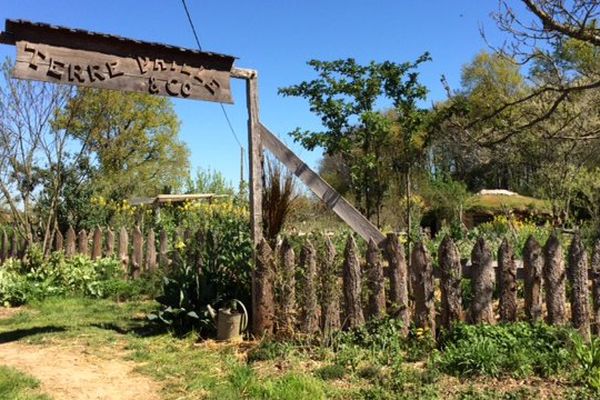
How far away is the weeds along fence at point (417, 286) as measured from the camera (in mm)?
5062

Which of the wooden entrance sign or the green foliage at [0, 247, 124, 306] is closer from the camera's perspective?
the wooden entrance sign

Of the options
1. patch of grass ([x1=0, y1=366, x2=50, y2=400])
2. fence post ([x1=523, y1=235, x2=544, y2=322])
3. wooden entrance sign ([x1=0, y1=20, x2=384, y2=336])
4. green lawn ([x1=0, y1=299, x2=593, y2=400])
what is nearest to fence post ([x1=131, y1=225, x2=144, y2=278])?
green lawn ([x1=0, y1=299, x2=593, y2=400])

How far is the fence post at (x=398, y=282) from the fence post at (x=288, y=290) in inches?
37.5

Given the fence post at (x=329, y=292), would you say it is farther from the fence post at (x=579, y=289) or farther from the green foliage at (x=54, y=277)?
the green foliage at (x=54, y=277)

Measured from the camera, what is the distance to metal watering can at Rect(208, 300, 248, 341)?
5605 millimetres

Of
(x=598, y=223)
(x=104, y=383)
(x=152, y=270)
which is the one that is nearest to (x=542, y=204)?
(x=598, y=223)

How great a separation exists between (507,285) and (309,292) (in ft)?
6.12

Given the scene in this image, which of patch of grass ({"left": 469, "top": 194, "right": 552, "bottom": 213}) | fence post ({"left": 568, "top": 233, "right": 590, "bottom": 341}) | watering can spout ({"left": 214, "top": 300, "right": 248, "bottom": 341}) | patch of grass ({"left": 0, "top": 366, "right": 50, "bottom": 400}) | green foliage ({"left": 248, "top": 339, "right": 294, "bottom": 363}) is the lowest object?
patch of grass ({"left": 0, "top": 366, "right": 50, "bottom": 400})

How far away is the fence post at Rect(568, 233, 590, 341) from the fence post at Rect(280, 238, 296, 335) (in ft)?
8.56

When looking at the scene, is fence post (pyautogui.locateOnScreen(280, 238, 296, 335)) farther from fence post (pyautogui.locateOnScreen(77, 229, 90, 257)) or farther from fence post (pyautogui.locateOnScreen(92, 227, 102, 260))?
fence post (pyautogui.locateOnScreen(77, 229, 90, 257))

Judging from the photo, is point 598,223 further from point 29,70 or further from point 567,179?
point 29,70

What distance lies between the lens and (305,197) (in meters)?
6.44

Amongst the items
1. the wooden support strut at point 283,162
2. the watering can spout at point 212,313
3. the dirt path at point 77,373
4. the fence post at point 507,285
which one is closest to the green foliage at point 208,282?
the watering can spout at point 212,313

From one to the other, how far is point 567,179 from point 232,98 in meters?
11.5
